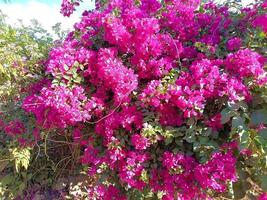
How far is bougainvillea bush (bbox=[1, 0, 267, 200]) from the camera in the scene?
84.3 inches

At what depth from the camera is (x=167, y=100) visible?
222 centimetres

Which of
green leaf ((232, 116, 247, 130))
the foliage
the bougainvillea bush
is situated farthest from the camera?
the foliage

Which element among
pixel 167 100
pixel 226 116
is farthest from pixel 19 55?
pixel 226 116

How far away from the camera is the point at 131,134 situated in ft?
7.87

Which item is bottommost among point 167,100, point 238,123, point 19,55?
point 238,123

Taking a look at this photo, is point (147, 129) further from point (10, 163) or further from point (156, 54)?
point (10, 163)

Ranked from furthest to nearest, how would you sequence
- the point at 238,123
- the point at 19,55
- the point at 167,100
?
the point at 19,55
the point at 167,100
the point at 238,123

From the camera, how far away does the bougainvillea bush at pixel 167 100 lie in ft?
7.02

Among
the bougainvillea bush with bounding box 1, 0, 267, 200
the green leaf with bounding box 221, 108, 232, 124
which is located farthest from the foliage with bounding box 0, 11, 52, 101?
the green leaf with bounding box 221, 108, 232, 124

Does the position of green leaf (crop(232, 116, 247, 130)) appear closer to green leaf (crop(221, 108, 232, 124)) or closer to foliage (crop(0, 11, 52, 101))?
green leaf (crop(221, 108, 232, 124))

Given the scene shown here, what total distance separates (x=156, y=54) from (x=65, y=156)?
1.38 m

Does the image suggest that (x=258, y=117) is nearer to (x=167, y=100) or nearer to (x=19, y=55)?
(x=167, y=100)

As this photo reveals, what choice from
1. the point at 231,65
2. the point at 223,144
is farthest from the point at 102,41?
the point at 223,144

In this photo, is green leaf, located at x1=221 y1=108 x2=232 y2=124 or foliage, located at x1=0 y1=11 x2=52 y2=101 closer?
green leaf, located at x1=221 y1=108 x2=232 y2=124
